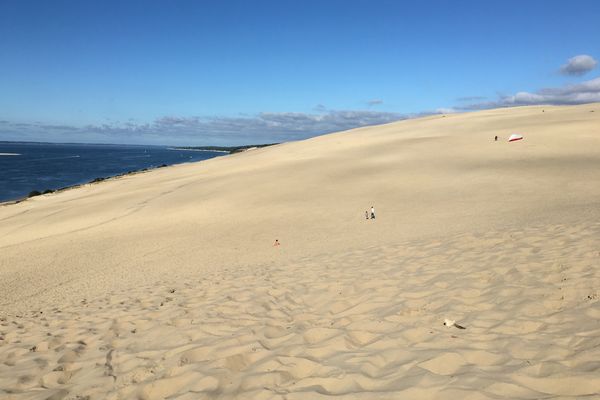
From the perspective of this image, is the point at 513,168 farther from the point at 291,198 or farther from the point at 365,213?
the point at 291,198

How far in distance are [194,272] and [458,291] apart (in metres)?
7.29

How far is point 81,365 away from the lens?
5414mm

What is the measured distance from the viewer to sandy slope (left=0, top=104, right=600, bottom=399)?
14.5 ft

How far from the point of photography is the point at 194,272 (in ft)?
36.9


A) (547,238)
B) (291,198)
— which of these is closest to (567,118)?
(291,198)

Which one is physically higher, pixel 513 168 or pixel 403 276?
pixel 513 168

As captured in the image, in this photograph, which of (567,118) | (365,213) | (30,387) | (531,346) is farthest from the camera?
(567,118)

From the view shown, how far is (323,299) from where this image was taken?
24.2 ft

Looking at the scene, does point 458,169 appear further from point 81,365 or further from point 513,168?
point 81,365

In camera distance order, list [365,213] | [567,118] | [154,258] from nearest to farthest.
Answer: [154,258]
[365,213]
[567,118]

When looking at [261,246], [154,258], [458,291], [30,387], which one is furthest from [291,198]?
[30,387]

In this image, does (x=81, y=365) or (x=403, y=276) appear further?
(x=403, y=276)

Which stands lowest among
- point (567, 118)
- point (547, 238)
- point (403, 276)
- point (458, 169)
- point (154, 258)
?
point (154, 258)

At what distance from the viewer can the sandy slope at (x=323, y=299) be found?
4418 mm
